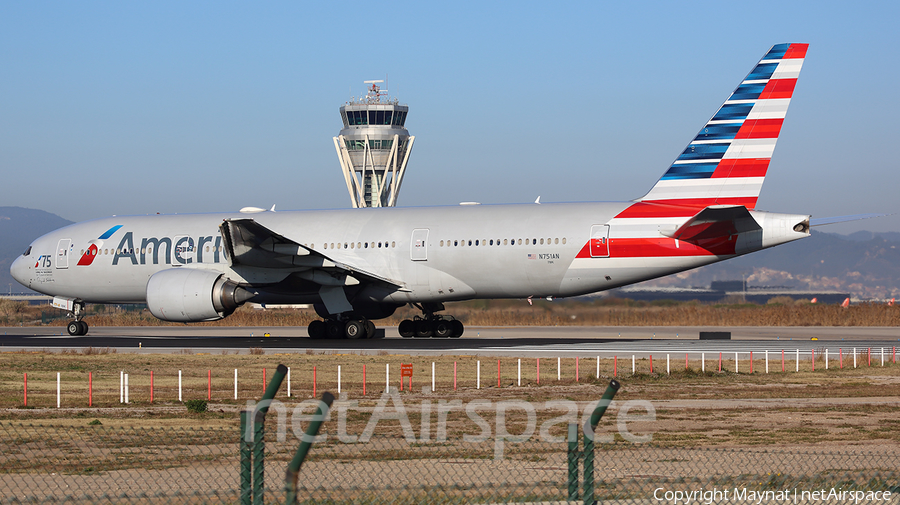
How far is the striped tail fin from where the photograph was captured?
97.7ft

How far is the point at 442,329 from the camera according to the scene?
3550 cm

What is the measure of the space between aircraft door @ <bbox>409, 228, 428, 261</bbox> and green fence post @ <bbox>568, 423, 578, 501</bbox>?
25.5m

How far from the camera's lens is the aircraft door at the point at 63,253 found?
37.4 metres

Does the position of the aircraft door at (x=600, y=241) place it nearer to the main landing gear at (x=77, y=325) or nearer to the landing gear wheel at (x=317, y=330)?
the landing gear wheel at (x=317, y=330)

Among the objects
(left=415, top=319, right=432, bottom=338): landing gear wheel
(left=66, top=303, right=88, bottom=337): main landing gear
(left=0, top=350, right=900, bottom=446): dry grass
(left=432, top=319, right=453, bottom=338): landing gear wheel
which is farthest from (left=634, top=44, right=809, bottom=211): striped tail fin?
(left=66, top=303, right=88, bottom=337): main landing gear

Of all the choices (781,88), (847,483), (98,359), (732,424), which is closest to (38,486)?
(847,483)

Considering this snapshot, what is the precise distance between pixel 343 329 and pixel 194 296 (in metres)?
5.33

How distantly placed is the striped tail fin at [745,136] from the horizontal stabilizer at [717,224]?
1.39 m

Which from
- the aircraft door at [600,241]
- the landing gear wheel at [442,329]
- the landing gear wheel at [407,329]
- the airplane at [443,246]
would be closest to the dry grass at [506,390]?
the airplane at [443,246]

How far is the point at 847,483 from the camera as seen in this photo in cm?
902

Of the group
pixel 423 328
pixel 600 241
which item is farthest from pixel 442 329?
pixel 600 241

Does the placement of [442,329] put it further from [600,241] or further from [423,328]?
[600,241]

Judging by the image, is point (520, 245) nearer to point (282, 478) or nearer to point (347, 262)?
point (347, 262)

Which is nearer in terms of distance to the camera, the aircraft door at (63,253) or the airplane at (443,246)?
the airplane at (443,246)
